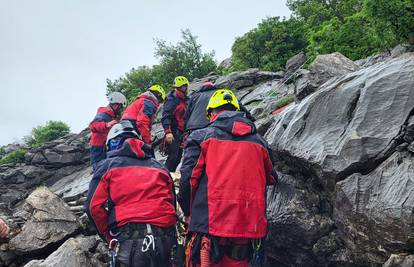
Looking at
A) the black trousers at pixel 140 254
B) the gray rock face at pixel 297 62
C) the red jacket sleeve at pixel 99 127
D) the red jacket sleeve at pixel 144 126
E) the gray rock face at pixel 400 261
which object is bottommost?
the gray rock face at pixel 400 261

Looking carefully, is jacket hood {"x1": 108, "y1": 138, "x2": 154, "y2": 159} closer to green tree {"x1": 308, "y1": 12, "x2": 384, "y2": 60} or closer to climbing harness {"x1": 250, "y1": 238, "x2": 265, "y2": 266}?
climbing harness {"x1": 250, "y1": 238, "x2": 265, "y2": 266}

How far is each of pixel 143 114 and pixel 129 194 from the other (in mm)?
5747

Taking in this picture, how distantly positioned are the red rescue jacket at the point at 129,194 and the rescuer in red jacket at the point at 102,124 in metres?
5.32

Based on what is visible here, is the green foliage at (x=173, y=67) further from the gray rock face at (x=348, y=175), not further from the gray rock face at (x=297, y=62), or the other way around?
the gray rock face at (x=348, y=175)

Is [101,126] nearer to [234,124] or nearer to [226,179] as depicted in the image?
[234,124]

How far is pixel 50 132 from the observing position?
32750 millimetres

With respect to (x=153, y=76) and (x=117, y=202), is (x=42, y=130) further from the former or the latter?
(x=117, y=202)

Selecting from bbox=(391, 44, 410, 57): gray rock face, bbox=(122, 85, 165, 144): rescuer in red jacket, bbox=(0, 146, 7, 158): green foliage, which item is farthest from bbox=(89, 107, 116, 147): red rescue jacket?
bbox=(0, 146, 7, 158): green foliage

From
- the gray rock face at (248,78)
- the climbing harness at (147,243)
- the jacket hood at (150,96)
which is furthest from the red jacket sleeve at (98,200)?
the gray rock face at (248,78)

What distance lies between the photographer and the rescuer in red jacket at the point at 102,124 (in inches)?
485

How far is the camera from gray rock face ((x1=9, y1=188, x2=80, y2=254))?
9000 mm

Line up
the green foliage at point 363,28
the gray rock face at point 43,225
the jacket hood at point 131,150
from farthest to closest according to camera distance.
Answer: the gray rock face at point 43,225
the green foliage at point 363,28
the jacket hood at point 131,150

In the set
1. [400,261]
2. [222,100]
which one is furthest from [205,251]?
[222,100]

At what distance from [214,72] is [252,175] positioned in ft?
80.3
